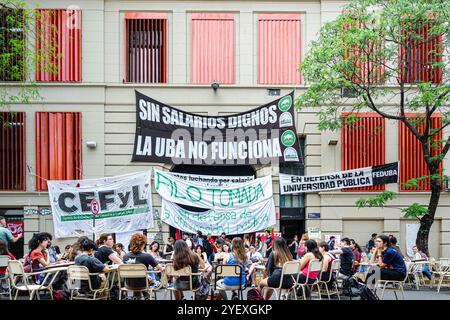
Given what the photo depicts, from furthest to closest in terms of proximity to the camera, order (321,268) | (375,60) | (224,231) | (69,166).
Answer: (69,166) < (224,231) < (375,60) < (321,268)

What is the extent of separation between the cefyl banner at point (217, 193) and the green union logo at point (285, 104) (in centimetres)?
275

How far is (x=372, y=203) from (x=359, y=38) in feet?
19.1

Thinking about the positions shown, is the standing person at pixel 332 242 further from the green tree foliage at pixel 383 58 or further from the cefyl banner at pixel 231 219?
the cefyl banner at pixel 231 219

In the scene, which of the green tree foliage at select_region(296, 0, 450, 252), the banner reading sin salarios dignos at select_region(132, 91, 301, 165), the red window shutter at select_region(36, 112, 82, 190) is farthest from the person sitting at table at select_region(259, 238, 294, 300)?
the red window shutter at select_region(36, 112, 82, 190)

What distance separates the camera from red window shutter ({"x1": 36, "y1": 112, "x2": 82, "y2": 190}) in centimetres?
2523

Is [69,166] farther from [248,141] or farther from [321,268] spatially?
[321,268]

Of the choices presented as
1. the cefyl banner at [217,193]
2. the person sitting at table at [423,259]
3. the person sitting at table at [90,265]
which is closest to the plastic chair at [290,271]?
the person sitting at table at [90,265]

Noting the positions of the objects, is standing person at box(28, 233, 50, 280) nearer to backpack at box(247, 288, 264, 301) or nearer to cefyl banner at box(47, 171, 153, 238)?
backpack at box(247, 288, 264, 301)

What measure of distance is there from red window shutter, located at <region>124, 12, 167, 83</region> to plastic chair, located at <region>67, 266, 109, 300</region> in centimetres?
1406

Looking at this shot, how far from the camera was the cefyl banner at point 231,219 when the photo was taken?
2317 cm

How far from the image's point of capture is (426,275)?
1978cm

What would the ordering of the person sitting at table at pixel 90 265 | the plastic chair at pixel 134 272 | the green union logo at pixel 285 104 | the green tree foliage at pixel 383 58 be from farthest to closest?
the green union logo at pixel 285 104 < the green tree foliage at pixel 383 58 < the person sitting at table at pixel 90 265 < the plastic chair at pixel 134 272

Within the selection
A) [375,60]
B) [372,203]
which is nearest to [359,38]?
[375,60]

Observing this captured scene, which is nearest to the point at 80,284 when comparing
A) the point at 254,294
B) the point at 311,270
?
the point at 254,294
